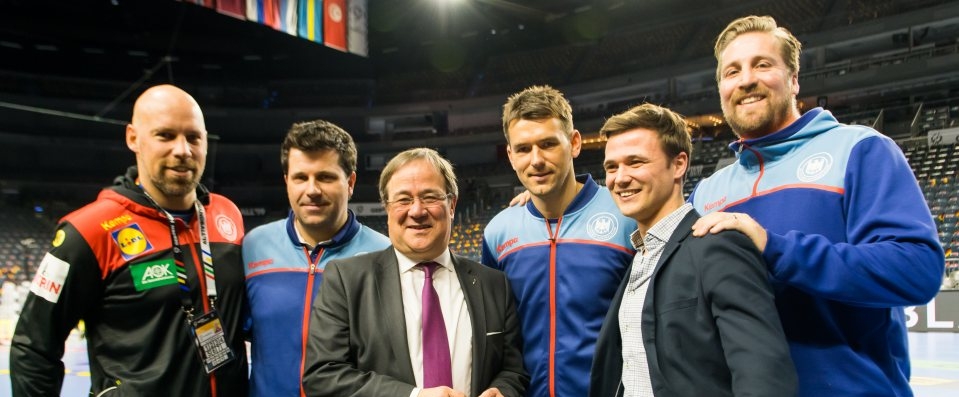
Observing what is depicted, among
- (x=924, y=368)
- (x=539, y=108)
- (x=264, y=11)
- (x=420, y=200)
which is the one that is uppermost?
(x=264, y=11)

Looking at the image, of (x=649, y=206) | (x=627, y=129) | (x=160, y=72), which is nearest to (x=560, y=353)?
(x=649, y=206)

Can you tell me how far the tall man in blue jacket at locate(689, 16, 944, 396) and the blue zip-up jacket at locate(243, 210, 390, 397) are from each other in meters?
1.75

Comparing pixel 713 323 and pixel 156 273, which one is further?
pixel 156 273

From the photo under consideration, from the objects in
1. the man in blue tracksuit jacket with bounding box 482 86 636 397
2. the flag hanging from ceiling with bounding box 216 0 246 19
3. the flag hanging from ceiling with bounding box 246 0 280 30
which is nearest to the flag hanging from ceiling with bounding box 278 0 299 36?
the flag hanging from ceiling with bounding box 246 0 280 30

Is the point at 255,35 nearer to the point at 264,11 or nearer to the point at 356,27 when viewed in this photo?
the point at 356,27

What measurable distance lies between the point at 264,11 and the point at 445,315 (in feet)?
36.0

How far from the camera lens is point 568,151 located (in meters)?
2.90

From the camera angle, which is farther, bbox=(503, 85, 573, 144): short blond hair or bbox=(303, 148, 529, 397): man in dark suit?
bbox=(503, 85, 573, 144): short blond hair

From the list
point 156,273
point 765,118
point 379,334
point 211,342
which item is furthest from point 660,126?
point 156,273

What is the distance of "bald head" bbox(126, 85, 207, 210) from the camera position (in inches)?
106

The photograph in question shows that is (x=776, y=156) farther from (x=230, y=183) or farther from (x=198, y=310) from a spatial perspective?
(x=230, y=183)

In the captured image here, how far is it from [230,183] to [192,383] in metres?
28.6

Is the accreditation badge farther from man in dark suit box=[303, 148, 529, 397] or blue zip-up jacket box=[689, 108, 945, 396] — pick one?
blue zip-up jacket box=[689, 108, 945, 396]

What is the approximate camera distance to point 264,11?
1184cm
